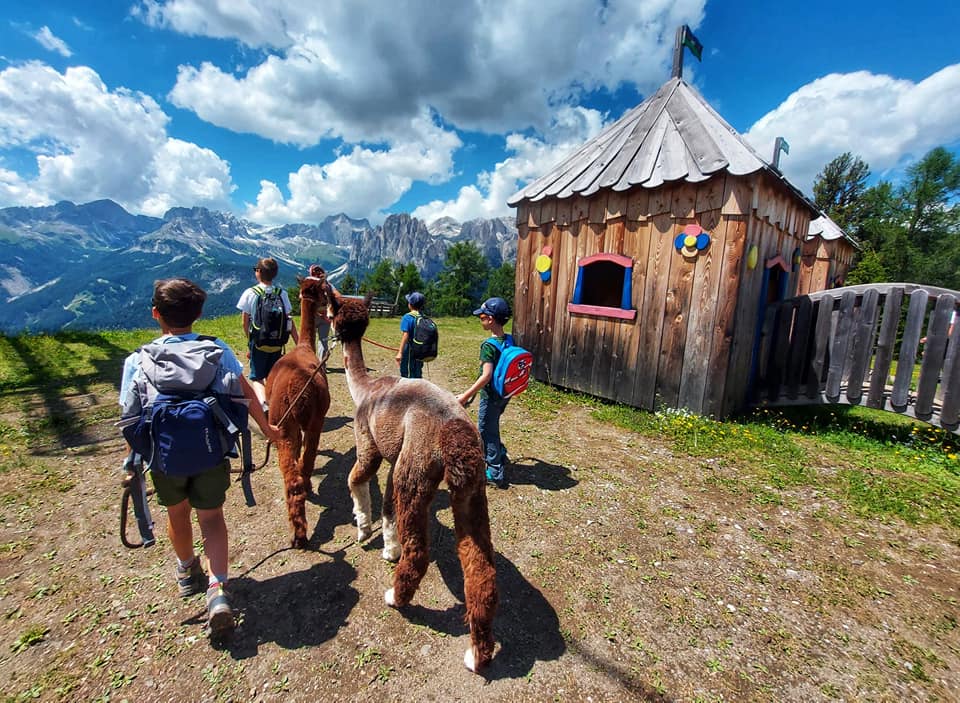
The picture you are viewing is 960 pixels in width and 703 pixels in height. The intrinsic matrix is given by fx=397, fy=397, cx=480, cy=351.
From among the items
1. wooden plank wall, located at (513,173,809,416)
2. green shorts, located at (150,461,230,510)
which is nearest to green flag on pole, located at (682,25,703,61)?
wooden plank wall, located at (513,173,809,416)

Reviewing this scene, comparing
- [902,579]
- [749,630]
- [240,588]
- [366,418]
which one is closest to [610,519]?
[749,630]

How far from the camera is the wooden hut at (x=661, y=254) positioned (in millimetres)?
6613

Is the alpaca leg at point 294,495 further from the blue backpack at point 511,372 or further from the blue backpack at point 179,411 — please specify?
the blue backpack at point 511,372

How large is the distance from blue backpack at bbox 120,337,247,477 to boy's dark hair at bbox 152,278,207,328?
168mm

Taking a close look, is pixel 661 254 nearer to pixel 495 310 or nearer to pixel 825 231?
pixel 495 310

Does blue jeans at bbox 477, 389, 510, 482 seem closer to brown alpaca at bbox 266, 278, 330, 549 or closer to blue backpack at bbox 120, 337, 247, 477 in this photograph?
brown alpaca at bbox 266, 278, 330, 549

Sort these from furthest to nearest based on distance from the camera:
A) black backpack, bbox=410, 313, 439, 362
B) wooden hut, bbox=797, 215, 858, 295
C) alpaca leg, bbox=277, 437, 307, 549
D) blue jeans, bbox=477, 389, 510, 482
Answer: wooden hut, bbox=797, 215, 858, 295, black backpack, bbox=410, 313, 439, 362, blue jeans, bbox=477, 389, 510, 482, alpaca leg, bbox=277, 437, 307, 549

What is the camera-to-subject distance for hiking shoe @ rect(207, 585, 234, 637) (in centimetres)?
271

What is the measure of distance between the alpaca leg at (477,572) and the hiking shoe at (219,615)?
166 cm

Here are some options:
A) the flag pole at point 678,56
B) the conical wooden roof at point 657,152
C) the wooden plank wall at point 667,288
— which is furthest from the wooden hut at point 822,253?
the flag pole at point 678,56

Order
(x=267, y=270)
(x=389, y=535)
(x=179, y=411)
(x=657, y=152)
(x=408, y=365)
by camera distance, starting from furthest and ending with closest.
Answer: (x=657, y=152) < (x=408, y=365) < (x=267, y=270) < (x=389, y=535) < (x=179, y=411)

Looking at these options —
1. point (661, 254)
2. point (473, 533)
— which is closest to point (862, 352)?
point (661, 254)

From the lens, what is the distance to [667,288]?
718cm

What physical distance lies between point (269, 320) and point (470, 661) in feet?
14.8
